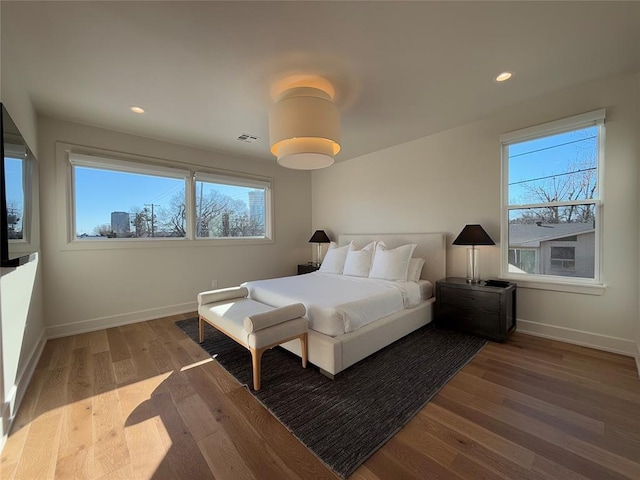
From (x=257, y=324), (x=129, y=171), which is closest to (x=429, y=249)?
(x=257, y=324)

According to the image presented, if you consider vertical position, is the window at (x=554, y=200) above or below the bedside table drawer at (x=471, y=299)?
above

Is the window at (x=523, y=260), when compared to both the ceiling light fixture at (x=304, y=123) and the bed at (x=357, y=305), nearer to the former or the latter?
the bed at (x=357, y=305)

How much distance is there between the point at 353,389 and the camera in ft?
6.57

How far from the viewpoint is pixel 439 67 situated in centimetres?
222

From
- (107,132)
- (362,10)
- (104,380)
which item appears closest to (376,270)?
(362,10)

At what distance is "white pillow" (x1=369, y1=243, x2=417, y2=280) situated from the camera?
339cm

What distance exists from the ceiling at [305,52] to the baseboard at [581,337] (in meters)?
2.49

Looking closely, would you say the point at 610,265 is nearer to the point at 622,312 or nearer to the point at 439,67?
the point at 622,312

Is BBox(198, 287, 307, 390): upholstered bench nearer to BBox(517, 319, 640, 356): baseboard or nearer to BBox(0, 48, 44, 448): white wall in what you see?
BBox(0, 48, 44, 448): white wall

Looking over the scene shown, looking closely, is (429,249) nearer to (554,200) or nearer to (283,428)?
(554,200)

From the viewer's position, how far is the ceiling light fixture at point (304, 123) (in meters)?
2.22

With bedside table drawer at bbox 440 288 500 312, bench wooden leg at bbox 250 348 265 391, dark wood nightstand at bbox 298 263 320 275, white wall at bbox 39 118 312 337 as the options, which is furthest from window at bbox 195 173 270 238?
bedside table drawer at bbox 440 288 500 312

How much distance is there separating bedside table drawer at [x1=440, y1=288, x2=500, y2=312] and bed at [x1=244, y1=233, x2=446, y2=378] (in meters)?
0.27

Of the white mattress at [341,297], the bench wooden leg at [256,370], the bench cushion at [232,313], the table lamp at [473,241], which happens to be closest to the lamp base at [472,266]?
the table lamp at [473,241]
